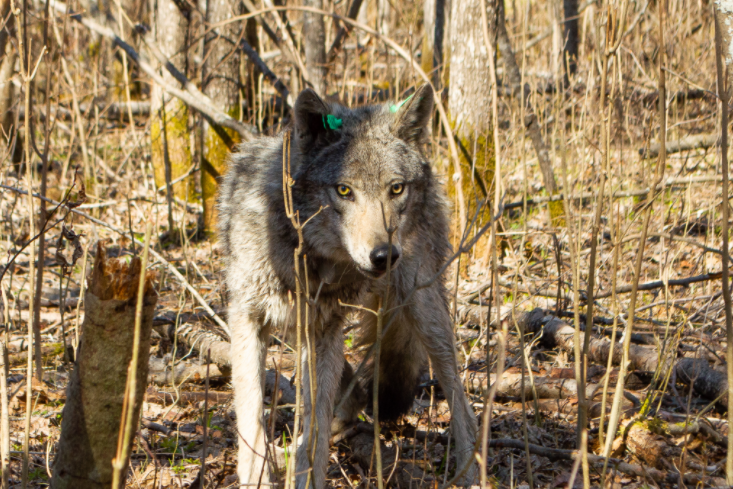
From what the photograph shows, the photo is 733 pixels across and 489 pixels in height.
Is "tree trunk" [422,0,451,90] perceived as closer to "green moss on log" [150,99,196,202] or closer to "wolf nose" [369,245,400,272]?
"green moss on log" [150,99,196,202]

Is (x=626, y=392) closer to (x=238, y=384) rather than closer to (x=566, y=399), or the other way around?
(x=566, y=399)

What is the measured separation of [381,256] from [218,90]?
→ 577cm

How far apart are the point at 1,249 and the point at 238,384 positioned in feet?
12.1

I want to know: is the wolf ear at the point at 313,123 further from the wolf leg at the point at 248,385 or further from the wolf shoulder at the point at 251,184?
the wolf leg at the point at 248,385

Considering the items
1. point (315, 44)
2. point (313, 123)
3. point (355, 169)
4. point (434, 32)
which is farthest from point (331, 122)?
point (434, 32)

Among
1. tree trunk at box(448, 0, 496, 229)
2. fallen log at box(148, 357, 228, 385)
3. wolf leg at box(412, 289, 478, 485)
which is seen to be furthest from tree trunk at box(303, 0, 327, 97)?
wolf leg at box(412, 289, 478, 485)

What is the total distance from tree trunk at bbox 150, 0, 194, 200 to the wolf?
4.80 meters

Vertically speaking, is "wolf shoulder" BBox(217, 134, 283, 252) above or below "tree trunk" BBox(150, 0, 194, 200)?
below

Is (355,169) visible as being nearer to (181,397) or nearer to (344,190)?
(344,190)

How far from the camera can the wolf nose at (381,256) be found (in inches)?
117

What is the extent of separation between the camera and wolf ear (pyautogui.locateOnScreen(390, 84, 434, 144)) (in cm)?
372

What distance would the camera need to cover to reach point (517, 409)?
14.4ft

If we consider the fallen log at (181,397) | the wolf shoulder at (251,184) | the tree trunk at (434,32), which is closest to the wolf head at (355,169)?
the wolf shoulder at (251,184)

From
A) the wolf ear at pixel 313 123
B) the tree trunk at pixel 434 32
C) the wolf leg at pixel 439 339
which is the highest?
the tree trunk at pixel 434 32
